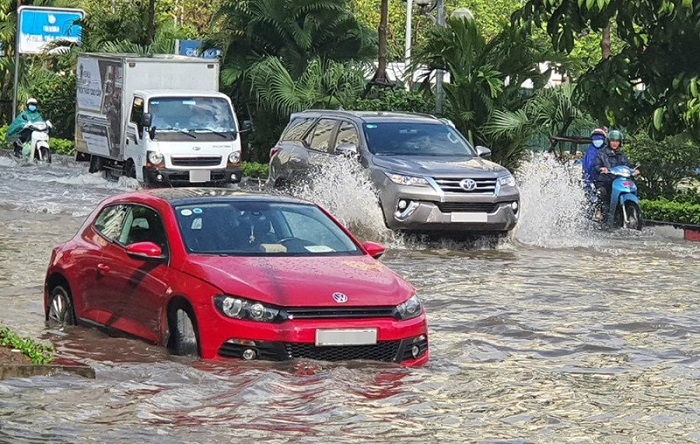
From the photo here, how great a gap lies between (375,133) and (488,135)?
765cm

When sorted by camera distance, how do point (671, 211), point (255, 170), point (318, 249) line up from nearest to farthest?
point (318, 249)
point (671, 211)
point (255, 170)

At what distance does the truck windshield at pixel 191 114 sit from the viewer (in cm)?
2972

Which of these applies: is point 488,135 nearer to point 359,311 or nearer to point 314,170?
point 314,170

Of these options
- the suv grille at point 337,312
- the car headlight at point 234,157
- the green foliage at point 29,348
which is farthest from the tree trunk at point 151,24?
→ the suv grille at point 337,312

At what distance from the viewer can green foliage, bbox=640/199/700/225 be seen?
2469 centimetres

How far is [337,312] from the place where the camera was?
415 inches


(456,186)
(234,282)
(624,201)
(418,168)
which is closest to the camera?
(234,282)

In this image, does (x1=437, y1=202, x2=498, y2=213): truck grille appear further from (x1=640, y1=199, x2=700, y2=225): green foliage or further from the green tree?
(x1=640, y1=199, x2=700, y2=225): green foliage

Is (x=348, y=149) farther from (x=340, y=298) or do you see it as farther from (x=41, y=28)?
(x=41, y=28)

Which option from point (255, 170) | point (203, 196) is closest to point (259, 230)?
point (203, 196)

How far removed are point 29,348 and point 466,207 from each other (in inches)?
422

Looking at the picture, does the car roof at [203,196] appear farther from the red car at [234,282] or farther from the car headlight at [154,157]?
the car headlight at [154,157]

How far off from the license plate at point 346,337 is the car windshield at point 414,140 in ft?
35.8

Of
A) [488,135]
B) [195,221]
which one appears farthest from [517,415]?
[488,135]
